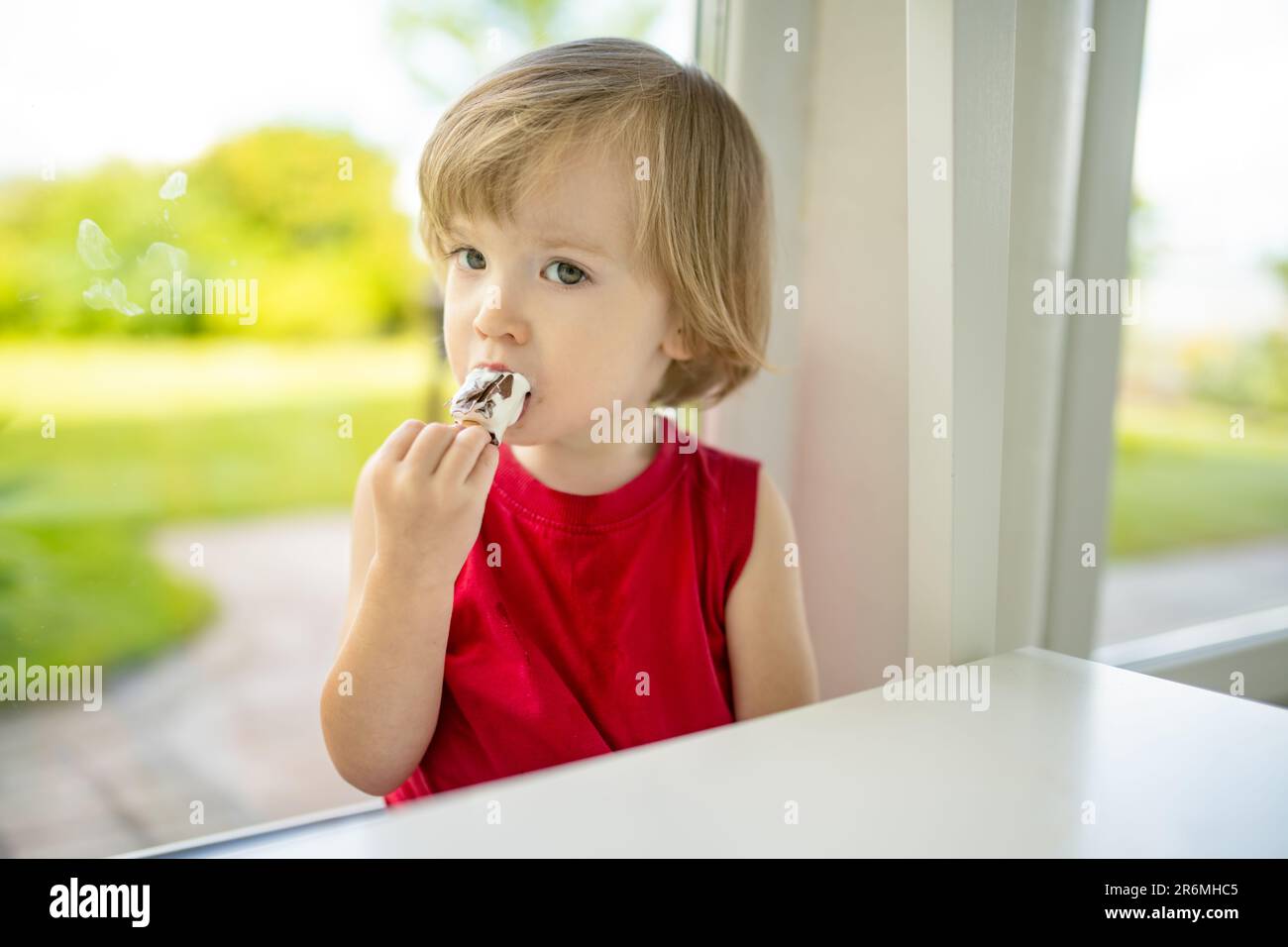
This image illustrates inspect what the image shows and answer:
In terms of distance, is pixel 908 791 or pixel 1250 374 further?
pixel 1250 374

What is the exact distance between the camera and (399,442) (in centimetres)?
84

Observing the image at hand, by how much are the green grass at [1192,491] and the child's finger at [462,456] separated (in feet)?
12.6

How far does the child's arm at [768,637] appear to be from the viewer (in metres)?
1.03

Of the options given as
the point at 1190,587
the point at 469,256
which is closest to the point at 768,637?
the point at 469,256

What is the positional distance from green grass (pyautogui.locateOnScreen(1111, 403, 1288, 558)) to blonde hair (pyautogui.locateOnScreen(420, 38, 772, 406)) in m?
3.52

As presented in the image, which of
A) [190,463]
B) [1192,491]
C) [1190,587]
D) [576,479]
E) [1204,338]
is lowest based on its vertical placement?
[1190,587]

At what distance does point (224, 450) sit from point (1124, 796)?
314cm

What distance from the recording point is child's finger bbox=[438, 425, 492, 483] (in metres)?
0.81

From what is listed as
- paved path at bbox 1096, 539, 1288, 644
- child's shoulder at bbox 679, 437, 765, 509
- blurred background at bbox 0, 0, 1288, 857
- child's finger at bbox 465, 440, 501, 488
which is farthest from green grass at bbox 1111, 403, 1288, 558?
child's finger at bbox 465, 440, 501, 488

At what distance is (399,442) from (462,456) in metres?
0.06

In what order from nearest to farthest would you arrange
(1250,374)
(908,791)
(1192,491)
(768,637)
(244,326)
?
(908,791)
(768,637)
(244,326)
(1250,374)
(1192,491)

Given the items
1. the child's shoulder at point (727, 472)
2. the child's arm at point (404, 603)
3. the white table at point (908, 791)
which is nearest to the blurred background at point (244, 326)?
the child's shoulder at point (727, 472)

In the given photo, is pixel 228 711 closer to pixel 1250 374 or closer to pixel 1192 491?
pixel 1250 374

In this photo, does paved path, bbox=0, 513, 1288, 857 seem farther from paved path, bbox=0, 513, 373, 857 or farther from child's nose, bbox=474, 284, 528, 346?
child's nose, bbox=474, 284, 528, 346
